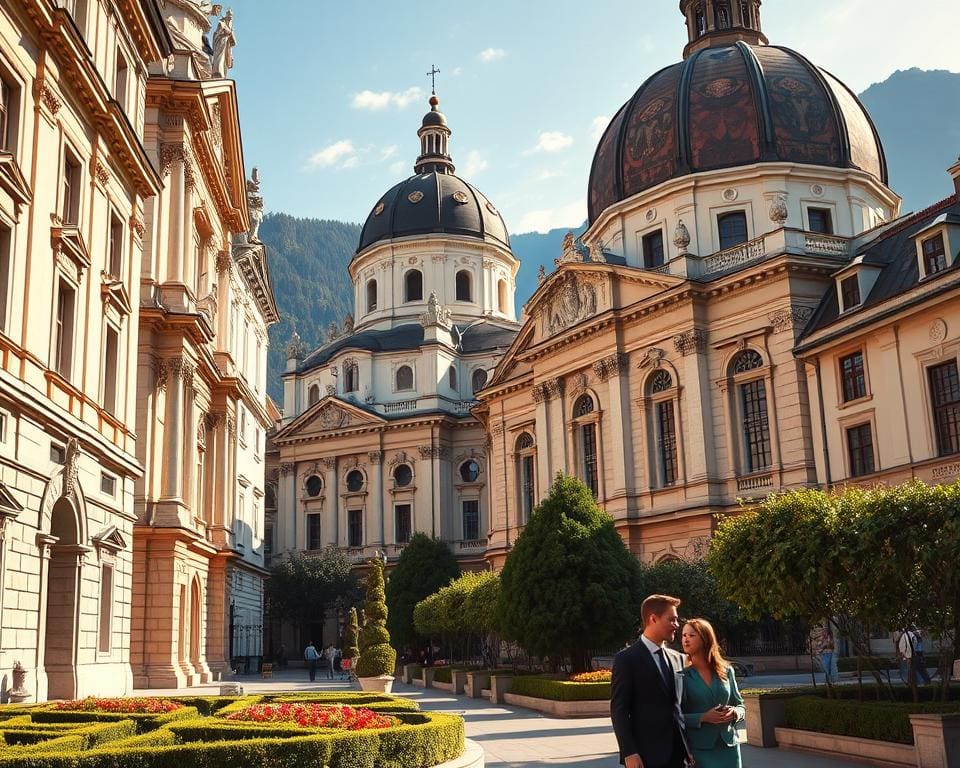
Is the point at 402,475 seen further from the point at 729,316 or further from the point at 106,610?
the point at 106,610

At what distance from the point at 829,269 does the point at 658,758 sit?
38.1 meters

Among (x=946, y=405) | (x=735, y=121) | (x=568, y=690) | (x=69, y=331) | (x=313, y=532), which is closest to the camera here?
(x=69, y=331)

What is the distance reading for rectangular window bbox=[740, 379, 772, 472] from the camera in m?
43.0

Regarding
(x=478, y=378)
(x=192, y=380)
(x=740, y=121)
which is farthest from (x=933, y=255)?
(x=478, y=378)

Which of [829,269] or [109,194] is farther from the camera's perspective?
[829,269]

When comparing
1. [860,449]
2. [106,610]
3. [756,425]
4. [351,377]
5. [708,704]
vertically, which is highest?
[351,377]

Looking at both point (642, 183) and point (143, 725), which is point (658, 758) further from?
point (642, 183)

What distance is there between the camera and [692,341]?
45438 mm

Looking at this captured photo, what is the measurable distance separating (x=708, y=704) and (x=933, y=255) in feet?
104

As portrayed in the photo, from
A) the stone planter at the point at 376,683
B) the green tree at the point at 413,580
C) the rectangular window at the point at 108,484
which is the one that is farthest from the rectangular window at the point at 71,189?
the green tree at the point at 413,580

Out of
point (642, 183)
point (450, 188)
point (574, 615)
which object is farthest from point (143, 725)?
point (450, 188)

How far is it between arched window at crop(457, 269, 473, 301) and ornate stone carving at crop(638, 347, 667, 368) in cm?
3410

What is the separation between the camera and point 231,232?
154 ft

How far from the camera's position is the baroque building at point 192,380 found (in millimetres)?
32656
